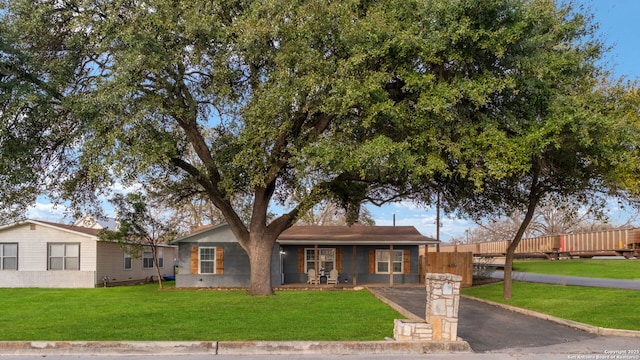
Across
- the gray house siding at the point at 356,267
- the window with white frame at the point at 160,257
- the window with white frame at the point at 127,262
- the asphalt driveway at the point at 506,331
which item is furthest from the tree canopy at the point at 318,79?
the window with white frame at the point at 160,257

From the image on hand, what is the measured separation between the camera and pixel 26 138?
16984mm

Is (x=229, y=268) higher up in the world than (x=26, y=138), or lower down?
lower down

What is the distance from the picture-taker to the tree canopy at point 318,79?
48.4 feet

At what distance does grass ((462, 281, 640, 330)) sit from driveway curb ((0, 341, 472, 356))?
5.77 metres

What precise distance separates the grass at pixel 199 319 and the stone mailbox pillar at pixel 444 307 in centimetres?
107

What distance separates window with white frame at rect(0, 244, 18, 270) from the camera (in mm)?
28375

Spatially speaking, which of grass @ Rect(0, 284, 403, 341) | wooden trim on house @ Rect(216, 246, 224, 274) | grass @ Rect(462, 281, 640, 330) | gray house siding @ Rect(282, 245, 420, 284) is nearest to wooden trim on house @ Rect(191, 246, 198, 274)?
wooden trim on house @ Rect(216, 246, 224, 274)

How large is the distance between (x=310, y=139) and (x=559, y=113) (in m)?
6.97

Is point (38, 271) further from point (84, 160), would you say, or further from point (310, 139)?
point (310, 139)

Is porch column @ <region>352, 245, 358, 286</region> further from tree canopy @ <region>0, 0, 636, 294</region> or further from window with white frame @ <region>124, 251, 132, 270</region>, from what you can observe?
window with white frame @ <region>124, 251, 132, 270</region>

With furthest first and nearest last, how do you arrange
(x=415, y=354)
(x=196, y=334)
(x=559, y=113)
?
(x=559, y=113)
(x=196, y=334)
(x=415, y=354)

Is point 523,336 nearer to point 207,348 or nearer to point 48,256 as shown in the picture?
point 207,348

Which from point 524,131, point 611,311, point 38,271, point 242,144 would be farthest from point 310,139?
Result: point 38,271

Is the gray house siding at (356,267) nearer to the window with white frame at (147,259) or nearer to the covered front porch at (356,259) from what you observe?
the covered front porch at (356,259)
